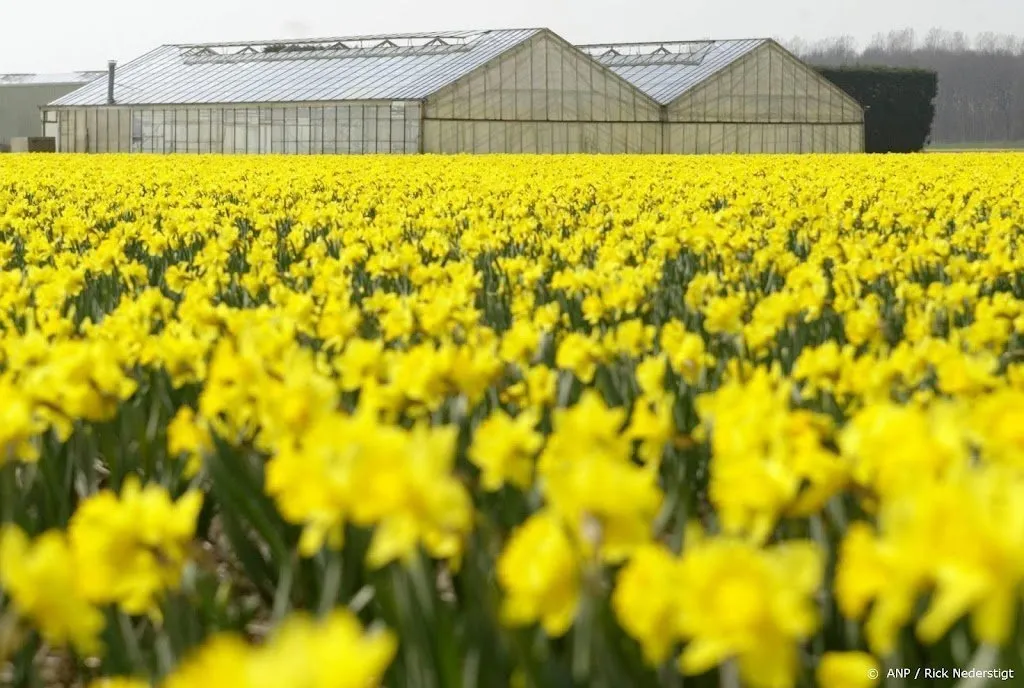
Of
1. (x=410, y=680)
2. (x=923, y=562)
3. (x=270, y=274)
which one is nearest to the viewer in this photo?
(x=923, y=562)

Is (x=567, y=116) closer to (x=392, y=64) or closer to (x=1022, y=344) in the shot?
(x=392, y=64)

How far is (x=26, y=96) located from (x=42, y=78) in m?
1.34

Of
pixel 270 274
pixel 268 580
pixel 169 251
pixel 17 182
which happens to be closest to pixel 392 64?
pixel 17 182

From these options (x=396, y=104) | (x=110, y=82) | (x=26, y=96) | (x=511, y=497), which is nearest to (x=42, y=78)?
(x=26, y=96)

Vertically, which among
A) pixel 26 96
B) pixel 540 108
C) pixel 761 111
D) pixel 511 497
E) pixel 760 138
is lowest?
pixel 511 497

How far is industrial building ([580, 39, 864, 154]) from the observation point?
39.9 meters

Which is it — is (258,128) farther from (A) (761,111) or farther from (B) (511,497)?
(B) (511,497)

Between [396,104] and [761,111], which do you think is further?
[761,111]

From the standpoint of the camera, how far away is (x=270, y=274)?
498cm

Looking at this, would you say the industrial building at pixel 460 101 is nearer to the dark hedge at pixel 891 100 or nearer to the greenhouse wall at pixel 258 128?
the greenhouse wall at pixel 258 128

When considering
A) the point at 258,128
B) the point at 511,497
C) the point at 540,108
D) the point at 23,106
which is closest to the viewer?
the point at 511,497

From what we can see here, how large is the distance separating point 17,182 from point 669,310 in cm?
1209

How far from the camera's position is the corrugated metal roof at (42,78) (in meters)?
66.4

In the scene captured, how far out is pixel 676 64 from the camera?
141 feet
